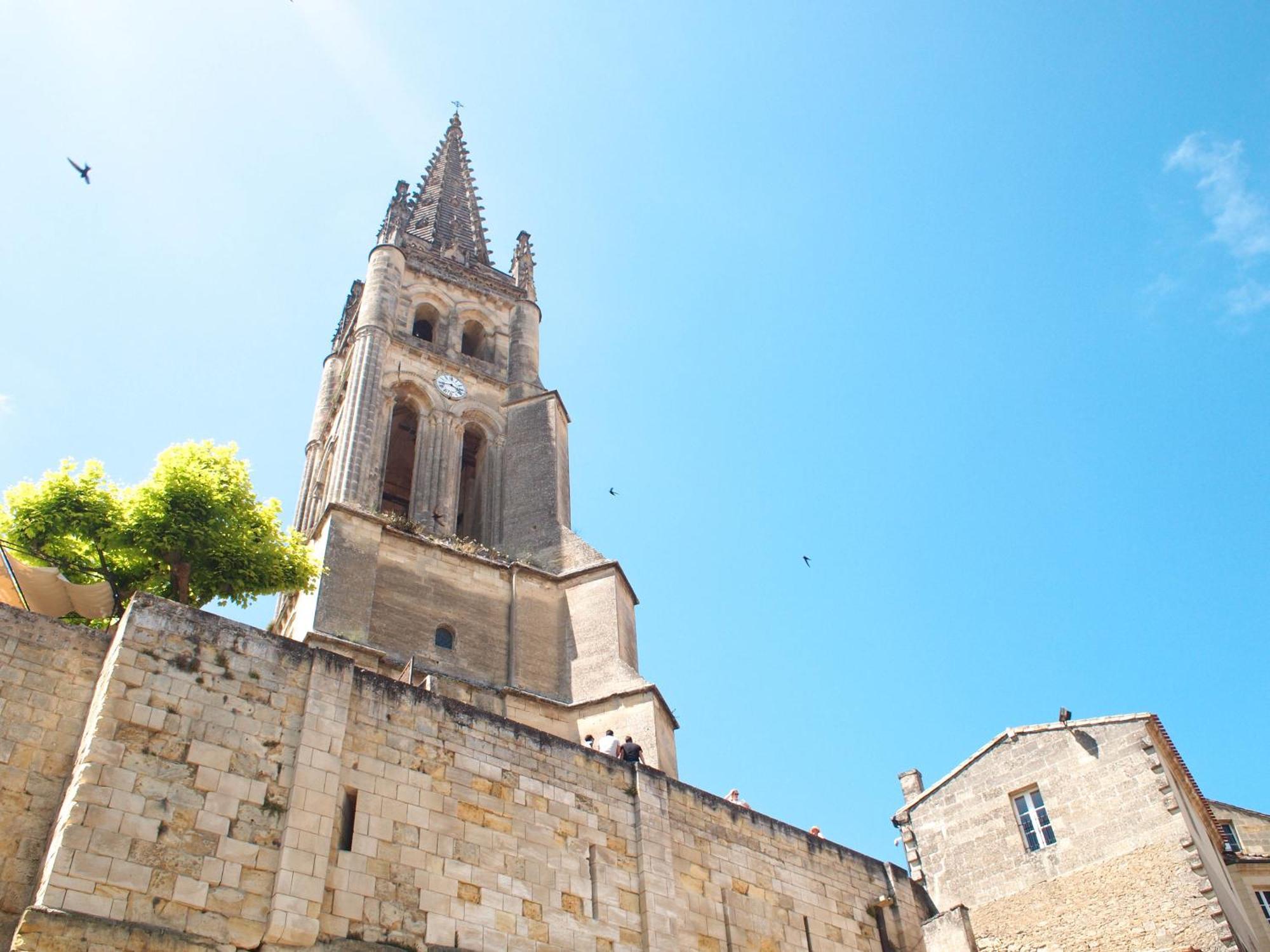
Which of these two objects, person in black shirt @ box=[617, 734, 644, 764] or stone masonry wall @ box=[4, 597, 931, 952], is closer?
stone masonry wall @ box=[4, 597, 931, 952]

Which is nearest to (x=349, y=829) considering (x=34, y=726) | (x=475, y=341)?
(x=34, y=726)

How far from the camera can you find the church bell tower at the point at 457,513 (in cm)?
1956

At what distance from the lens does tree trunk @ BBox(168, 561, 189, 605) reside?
540 inches

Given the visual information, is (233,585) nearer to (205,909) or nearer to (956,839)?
(205,909)

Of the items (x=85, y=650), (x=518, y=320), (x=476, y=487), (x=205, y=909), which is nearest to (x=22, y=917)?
(x=205, y=909)

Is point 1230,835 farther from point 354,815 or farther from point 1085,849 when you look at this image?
point 354,815

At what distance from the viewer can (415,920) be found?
10156mm

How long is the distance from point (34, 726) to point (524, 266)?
992 inches

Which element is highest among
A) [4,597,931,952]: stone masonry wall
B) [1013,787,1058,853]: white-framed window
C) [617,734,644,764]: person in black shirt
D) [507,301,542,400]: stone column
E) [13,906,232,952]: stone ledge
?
[507,301,542,400]: stone column

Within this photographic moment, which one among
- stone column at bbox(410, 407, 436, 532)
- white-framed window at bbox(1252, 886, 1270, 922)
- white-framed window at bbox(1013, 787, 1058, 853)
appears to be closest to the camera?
white-framed window at bbox(1013, 787, 1058, 853)

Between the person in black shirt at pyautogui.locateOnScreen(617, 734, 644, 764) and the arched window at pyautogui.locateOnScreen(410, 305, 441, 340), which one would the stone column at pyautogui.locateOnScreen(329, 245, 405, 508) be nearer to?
the arched window at pyautogui.locateOnScreen(410, 305, 441, 340)

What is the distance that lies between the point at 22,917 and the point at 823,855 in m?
8.99

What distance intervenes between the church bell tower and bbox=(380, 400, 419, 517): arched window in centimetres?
4

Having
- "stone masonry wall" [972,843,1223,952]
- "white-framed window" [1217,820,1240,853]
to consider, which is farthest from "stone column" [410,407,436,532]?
"white-framed window" [1217,820,1240,853]
